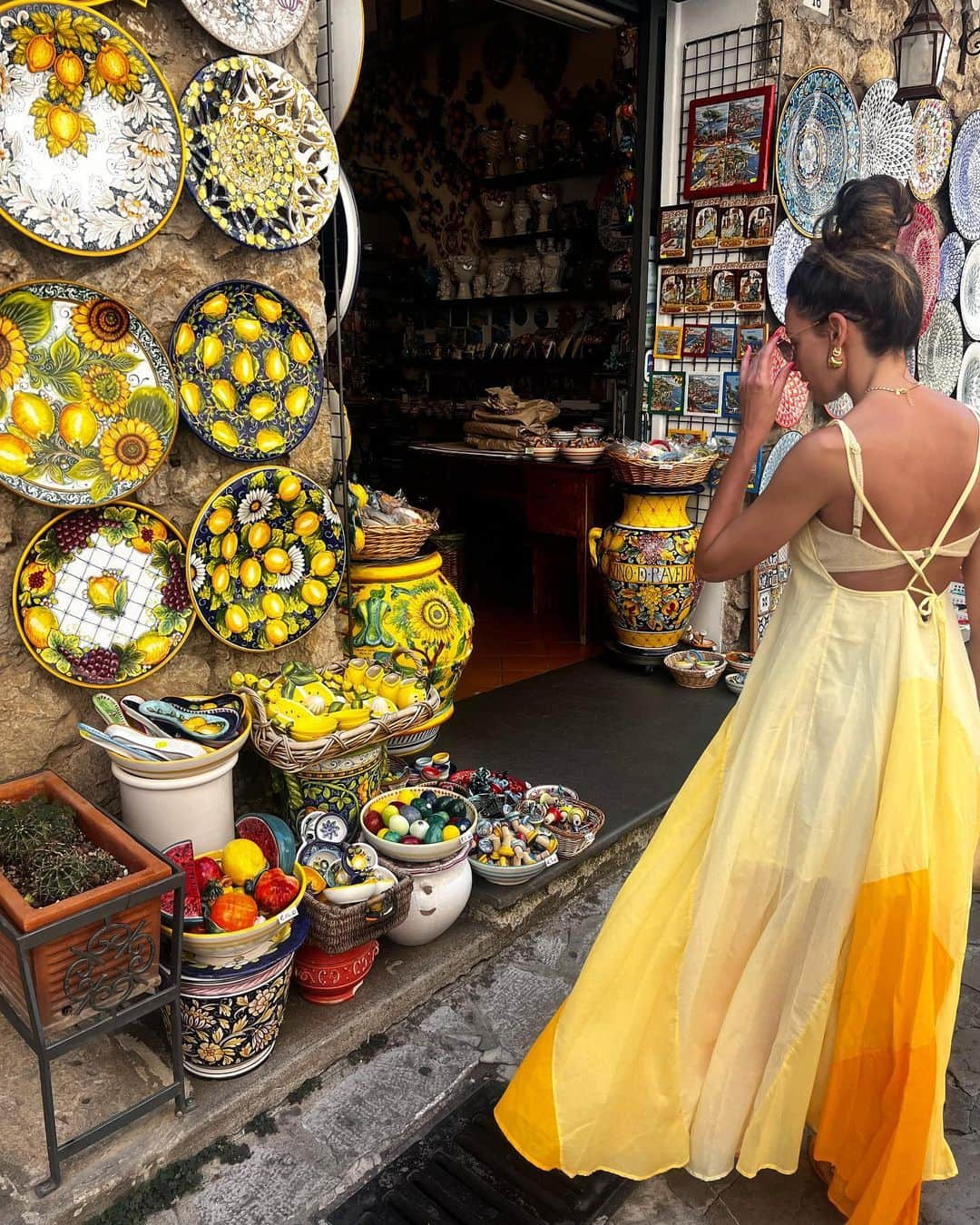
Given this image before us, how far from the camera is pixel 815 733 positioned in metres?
1.66

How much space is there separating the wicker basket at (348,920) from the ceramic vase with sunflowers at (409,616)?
0.85 m

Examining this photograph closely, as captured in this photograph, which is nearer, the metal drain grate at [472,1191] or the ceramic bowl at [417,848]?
the metal drain grate at [472,1191]

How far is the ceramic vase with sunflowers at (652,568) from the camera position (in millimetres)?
4152

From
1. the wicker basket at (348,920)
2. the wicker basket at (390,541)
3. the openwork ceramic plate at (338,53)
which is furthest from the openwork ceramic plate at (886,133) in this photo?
the wicker basket at (348,920)

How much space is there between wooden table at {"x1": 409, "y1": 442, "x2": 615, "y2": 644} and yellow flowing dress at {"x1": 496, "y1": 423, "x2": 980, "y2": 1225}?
2894 millimetres

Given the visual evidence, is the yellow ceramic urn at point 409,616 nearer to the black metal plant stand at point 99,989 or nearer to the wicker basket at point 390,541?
the wicker basket at point 390,541

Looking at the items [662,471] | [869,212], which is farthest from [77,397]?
[662,471]

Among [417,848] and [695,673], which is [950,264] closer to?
[695,673]

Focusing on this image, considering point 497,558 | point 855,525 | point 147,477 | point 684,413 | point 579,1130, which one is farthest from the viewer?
point 497,558

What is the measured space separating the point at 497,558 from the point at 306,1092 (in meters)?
4.47

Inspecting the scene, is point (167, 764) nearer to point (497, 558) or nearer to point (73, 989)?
point (73, 989)

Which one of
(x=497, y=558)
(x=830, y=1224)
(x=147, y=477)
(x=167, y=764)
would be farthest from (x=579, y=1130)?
(x=497, y=558)

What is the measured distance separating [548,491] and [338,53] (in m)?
2.43

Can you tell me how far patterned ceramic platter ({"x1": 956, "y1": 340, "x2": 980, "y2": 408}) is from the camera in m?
6.18
